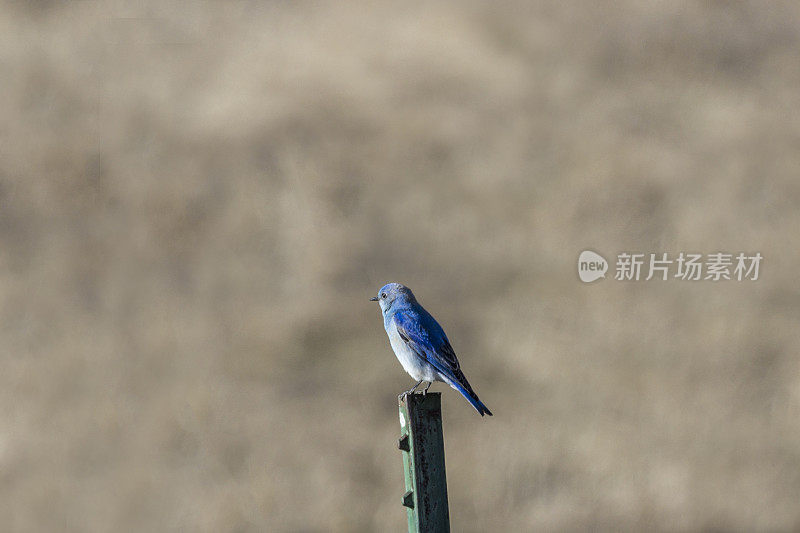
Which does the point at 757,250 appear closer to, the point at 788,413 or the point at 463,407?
the point at 788,413

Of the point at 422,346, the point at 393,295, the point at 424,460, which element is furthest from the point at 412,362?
the point at 424,460

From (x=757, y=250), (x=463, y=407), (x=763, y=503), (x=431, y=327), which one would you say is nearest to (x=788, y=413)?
(x=763, y=503)

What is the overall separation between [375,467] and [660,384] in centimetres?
413

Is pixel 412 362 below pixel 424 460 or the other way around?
the other way around

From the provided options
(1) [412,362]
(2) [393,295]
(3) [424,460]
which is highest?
(2) [393,295]

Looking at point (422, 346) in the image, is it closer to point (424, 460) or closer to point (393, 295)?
point (393, 295)

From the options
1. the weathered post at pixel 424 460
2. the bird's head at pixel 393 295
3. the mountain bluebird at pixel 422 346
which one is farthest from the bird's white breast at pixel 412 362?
the weathered post at pixel 424 460

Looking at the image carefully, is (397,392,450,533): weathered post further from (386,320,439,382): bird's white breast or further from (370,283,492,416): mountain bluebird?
(386,320,439,382): bird's white breast

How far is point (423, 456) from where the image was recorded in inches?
220

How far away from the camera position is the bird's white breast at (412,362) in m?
6.79

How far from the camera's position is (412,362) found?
685 cm

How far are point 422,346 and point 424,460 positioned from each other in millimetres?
1269

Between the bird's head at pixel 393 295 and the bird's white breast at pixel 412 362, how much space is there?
218 mm

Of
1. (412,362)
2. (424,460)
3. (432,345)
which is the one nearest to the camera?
(424,460)
